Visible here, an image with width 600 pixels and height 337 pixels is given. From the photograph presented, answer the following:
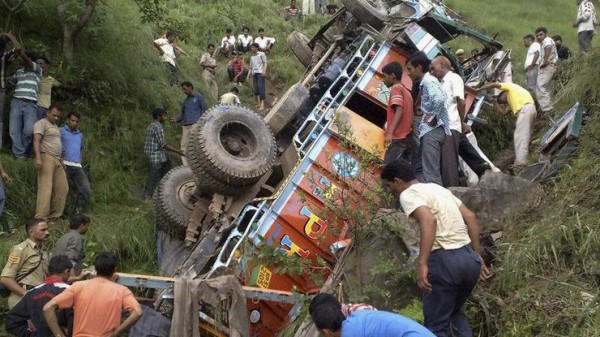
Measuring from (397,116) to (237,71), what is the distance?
8.01 metres

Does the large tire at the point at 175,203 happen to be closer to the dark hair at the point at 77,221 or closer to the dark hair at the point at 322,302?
the dark hair at the point at 77,221

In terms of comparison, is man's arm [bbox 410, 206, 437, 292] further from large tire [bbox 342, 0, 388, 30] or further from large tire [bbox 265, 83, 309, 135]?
large tire [bbox 342, 0, 388, 30]

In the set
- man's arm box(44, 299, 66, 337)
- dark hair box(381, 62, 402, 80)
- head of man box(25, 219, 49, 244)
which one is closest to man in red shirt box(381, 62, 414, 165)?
dark hair box(381, 62, 402, 80)

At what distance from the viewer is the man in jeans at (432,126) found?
244 inches

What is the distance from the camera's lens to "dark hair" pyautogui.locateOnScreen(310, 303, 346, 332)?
3.51 metres

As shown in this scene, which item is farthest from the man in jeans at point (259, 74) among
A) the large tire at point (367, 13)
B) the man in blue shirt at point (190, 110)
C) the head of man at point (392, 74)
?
the head of man at point (392, 74)

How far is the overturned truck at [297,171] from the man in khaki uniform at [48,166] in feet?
3.78

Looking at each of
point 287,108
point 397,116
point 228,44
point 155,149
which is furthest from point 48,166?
point 228,44

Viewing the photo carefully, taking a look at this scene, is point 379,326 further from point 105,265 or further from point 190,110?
point 190,110

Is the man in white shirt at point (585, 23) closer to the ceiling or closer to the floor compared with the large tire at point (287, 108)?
closer to the ceiling

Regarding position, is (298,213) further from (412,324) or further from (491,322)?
(412,324)

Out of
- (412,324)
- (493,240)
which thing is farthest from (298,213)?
(412,324)

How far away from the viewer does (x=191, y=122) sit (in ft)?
31.2

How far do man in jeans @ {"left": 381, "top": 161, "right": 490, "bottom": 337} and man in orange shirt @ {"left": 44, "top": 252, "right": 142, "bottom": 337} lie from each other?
1.91 m
